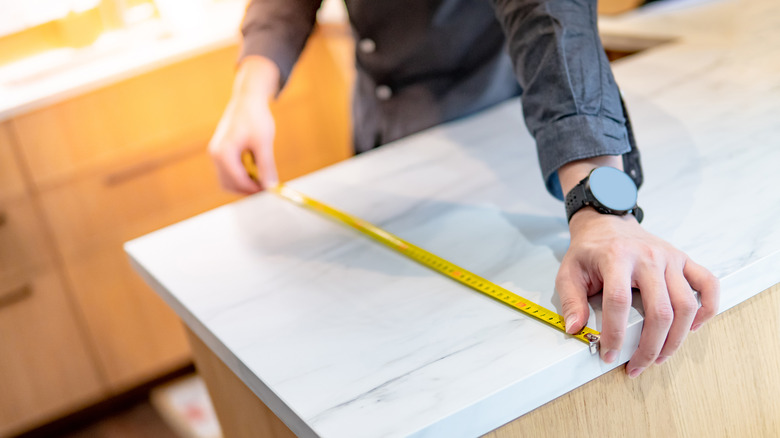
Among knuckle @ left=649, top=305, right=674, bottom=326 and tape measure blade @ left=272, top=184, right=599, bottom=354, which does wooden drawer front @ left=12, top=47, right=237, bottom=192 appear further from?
knuckle @ left=649, top=305, right=674, bottom=326

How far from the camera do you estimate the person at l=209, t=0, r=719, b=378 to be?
70 centimetres

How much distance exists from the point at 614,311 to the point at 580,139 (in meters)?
0.24

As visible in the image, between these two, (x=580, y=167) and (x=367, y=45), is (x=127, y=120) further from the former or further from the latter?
(x=580, y=167)

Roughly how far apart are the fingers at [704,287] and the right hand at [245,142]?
26.4 inches

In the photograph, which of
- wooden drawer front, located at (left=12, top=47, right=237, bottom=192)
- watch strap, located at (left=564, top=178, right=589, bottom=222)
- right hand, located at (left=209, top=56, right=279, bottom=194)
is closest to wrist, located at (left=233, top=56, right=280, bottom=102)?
right hand, located at (left=209, top=56, right=279, bottom=194)

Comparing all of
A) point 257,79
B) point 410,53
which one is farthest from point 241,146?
point 410,53

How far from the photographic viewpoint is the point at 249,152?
3.97 feet

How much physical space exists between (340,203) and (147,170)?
1.47 metres

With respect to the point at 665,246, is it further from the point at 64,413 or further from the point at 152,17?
the point at 152,17

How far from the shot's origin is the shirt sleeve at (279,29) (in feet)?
4.30

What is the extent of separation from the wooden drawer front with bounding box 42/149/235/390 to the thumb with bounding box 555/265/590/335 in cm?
192

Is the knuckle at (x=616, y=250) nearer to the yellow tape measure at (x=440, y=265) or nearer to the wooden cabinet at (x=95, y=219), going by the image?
the yellow tape measure at (x=440, y=265)

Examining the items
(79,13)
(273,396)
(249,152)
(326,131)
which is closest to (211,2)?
(79,13)

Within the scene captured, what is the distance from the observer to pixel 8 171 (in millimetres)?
2180
